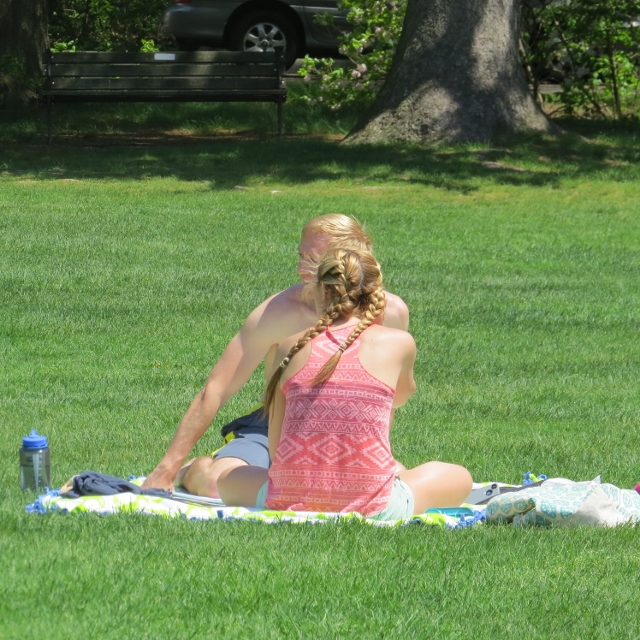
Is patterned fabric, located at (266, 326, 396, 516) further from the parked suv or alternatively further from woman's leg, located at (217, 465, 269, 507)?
the parked suv

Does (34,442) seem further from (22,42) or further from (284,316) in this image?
(22,42)

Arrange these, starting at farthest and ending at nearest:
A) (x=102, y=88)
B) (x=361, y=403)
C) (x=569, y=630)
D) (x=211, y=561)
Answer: (x=102, y=88) → (x=361, y=403) → (x=211, y=561) → (x=569, y=630)

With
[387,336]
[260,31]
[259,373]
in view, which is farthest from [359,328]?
[260,31]

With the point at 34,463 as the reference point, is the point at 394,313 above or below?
above

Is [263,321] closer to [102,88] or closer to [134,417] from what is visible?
[134,417]

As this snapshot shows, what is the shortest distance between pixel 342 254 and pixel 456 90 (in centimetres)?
1136

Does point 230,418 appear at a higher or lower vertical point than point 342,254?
lower

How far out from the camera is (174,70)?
16141 millimetres

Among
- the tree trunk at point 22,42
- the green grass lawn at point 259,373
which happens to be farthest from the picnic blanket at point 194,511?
the tree trunk at point 22,42

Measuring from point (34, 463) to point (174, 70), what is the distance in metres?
11.9

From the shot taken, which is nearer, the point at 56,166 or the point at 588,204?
the point at 588,204

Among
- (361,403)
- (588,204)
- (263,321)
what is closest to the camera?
(361,403)

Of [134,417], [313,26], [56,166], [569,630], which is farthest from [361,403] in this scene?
[313,26]

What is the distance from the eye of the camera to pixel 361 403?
14.4ft
